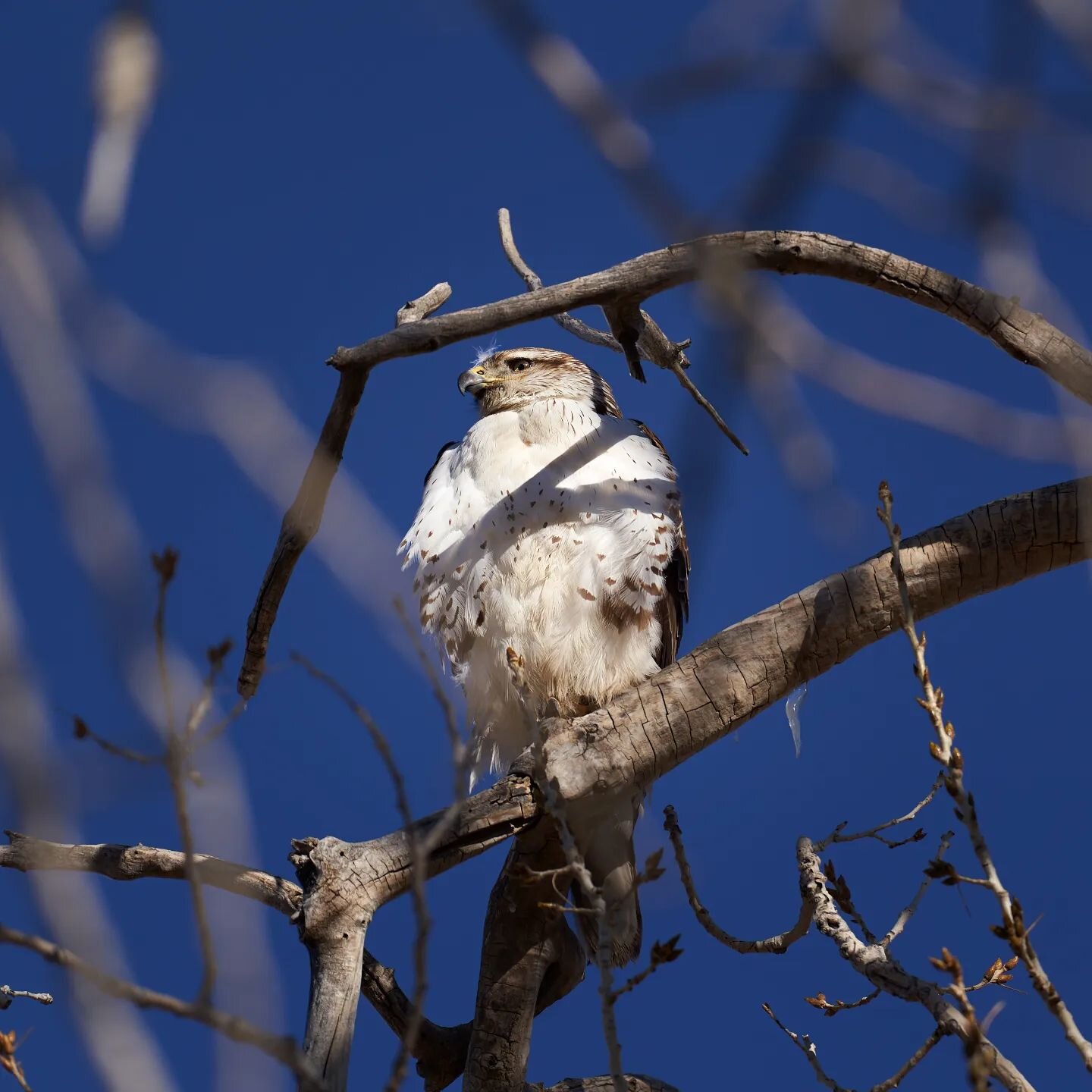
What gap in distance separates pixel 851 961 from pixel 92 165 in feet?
8.82

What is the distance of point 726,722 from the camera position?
3650mm

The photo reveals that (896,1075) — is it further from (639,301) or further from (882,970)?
(639,301)

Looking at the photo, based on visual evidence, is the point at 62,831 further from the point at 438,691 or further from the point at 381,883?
the point at 381,883

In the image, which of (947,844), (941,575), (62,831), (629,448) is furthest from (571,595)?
(62,831)

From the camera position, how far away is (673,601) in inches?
197

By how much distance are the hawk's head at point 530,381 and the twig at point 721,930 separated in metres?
2.38

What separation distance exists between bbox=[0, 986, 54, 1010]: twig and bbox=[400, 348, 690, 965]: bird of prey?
1.70 m

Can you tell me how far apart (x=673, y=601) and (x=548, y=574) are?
615mm

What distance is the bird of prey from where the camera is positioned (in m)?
4.68

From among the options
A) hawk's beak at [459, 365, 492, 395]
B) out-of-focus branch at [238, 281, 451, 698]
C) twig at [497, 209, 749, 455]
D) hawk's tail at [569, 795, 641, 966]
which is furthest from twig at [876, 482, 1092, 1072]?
hawk's beak at [459, 365, 492, 395]

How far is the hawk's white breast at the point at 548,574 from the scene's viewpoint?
4.68 m

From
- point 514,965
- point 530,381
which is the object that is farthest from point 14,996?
point 530,381

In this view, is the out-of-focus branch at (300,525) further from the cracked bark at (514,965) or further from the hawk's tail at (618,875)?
the hawk's tail at (618,875)

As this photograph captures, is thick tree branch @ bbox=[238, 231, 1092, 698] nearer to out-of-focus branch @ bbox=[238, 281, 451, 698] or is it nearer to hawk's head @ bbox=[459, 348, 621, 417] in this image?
out-of-focus branch @ bbox=[238, 281, 451, 698]
